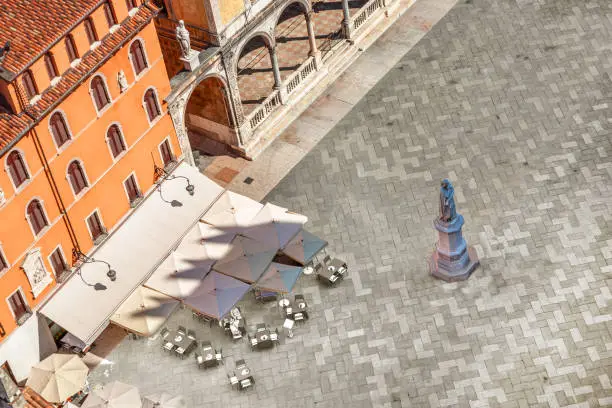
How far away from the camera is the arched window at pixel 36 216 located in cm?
4591

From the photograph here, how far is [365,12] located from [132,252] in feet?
70.8

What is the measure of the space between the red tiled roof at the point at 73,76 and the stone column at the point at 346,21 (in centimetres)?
1570

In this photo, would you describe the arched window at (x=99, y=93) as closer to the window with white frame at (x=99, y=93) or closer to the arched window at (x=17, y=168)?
the window with white frame at (x=99, y=93)

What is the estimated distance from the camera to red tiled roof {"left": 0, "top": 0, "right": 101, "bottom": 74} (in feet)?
141

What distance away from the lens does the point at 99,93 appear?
47.5m

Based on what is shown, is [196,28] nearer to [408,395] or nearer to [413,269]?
[413,269]

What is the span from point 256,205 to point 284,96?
8.22 metres

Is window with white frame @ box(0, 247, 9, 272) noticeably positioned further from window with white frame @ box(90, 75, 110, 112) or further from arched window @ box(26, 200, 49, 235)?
window with white frame @ box(90, 75, 110, 112)

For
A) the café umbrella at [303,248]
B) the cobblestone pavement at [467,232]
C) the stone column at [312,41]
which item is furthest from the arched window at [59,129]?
the stone column at [312,41]

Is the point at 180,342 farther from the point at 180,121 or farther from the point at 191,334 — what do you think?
the point at 180,121

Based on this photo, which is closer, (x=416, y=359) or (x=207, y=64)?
(x=416, y=359)

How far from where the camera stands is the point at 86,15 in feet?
147

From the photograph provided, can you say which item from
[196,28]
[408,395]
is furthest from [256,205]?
[408,395]

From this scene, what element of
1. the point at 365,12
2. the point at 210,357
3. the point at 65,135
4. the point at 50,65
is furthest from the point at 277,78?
the point at 210,357
